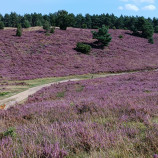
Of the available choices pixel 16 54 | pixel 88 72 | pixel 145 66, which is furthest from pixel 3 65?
pixel 145 66

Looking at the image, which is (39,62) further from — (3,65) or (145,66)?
(145,66)

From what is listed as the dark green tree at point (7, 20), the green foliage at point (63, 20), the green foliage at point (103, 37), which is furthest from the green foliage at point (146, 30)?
the dark green tree at point (7, 20)

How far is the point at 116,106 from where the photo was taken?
7359 mm

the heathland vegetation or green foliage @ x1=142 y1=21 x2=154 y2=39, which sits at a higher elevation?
green foliage @ x1=142 y1=21 x2=154 y2=39

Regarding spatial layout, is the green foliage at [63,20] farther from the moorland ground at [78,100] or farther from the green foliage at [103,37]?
the green foliage at [103,37]

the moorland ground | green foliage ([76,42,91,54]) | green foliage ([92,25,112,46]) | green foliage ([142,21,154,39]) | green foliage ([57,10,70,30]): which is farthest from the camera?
green foliage ([142,21,154,39])

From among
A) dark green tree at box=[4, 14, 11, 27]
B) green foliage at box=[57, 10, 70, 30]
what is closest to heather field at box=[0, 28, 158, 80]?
green foliage at box=[57, 10, 70, 30]

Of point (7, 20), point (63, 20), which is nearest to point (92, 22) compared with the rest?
point (63, 20)

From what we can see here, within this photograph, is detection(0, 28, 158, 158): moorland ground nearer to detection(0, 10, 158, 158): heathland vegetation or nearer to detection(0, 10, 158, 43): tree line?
detection(0, 10, 158, 158): heathland vegetation

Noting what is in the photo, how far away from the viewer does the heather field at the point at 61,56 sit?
3494 cm

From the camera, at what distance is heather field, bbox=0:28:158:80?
3494cm

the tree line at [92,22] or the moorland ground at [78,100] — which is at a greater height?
the tree line at [92,22]

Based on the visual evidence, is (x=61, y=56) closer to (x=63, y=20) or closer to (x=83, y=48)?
(x=83, y=48)

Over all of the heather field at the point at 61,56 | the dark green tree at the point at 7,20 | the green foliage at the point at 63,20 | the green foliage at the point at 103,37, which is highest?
the dark green tree at the point at 7,20
